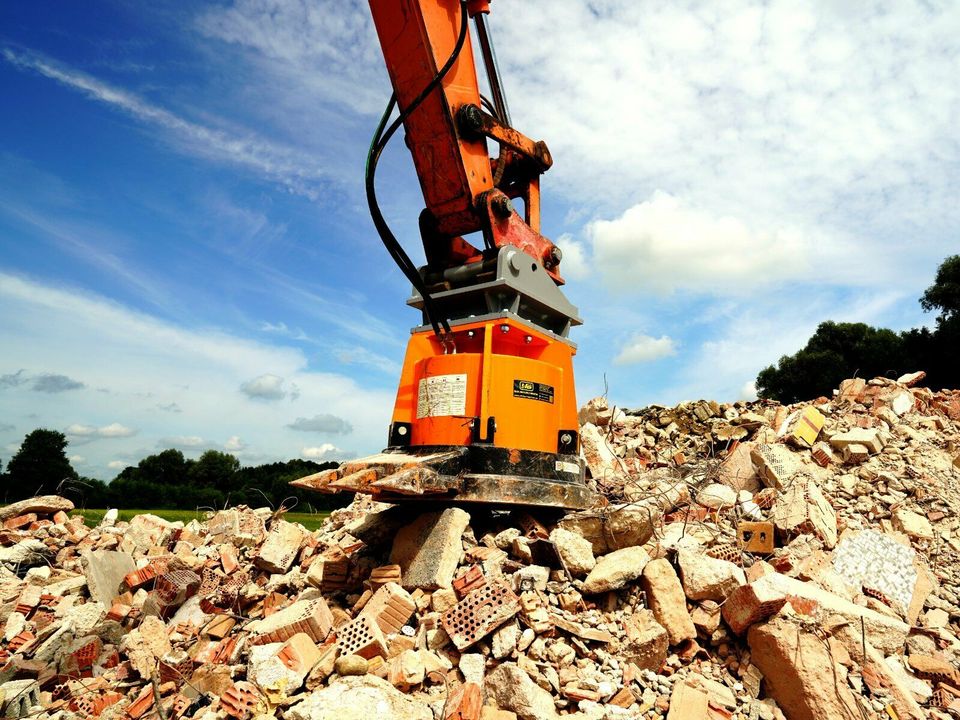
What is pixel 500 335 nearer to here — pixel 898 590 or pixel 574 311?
pixel 574 311

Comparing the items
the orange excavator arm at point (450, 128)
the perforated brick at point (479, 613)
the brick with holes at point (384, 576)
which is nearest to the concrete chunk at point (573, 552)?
the perforated brick at point (479, 613)

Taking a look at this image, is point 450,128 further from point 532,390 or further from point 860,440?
point 860,440

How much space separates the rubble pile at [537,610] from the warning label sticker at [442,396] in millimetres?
777

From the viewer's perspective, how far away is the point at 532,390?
5312mm

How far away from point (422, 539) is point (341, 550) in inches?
53.1

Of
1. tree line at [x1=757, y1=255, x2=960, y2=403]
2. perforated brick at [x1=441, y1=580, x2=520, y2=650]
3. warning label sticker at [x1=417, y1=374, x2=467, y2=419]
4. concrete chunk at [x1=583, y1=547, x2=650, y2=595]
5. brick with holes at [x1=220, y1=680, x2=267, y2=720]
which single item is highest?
tree line at [x1=757, y1=255, x2=960, y2=403]

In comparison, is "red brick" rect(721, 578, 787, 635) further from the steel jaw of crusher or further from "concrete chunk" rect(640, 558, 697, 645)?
the steel jaw of crusher

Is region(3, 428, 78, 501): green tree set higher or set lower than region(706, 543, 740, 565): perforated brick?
higher

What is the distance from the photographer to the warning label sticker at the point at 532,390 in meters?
5.22

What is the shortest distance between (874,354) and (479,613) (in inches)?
1060

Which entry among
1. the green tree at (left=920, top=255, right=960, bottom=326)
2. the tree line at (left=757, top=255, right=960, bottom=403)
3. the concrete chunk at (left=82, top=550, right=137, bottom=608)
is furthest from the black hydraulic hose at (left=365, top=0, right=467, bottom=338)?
the green tree at (left=920, top=255, right=960, bottom=326)

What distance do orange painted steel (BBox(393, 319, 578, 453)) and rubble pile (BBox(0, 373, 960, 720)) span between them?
24.8 inches

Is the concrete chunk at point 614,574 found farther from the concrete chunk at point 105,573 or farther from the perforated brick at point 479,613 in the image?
the concrete chunk at point 105,573

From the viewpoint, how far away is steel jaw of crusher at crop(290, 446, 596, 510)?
14.4 ft
